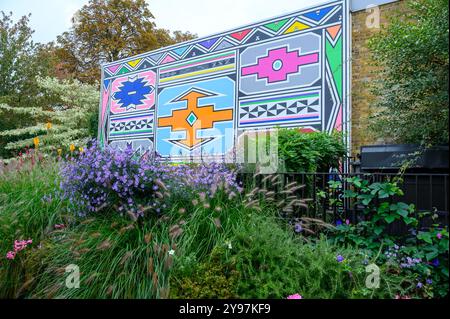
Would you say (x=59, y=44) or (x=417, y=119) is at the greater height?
(x=59, y=44)

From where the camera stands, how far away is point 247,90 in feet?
27.0

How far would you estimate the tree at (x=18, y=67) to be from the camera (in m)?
13.4

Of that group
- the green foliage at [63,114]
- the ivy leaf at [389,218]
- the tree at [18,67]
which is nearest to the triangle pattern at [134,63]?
the green foliage at [63,114]

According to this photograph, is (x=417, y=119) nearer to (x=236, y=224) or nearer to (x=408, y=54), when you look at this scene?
(x=408, y=54)

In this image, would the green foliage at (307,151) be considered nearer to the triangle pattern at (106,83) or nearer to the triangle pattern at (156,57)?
the triangle pattern at (156,57)

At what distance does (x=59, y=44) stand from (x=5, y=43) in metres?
5.37

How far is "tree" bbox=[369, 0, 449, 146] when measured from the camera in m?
3.23

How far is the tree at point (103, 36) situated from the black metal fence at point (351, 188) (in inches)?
610

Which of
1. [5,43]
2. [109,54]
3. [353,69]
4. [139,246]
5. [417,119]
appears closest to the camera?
[139,246]

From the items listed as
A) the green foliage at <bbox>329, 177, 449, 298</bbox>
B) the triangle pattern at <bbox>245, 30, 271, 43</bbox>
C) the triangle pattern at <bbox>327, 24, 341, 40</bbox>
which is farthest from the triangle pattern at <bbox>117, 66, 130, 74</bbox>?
the green foliage at <bbox>329, 177, 449, 298</bbox>

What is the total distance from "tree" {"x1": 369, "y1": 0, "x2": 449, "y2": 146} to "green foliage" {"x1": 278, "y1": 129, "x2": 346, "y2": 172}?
79 centimetres

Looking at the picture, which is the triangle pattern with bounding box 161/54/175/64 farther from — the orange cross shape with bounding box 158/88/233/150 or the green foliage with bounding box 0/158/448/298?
the green foliage with bounding box 0/158/448/298

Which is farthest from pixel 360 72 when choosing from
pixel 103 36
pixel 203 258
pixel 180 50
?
pixel 103 36
